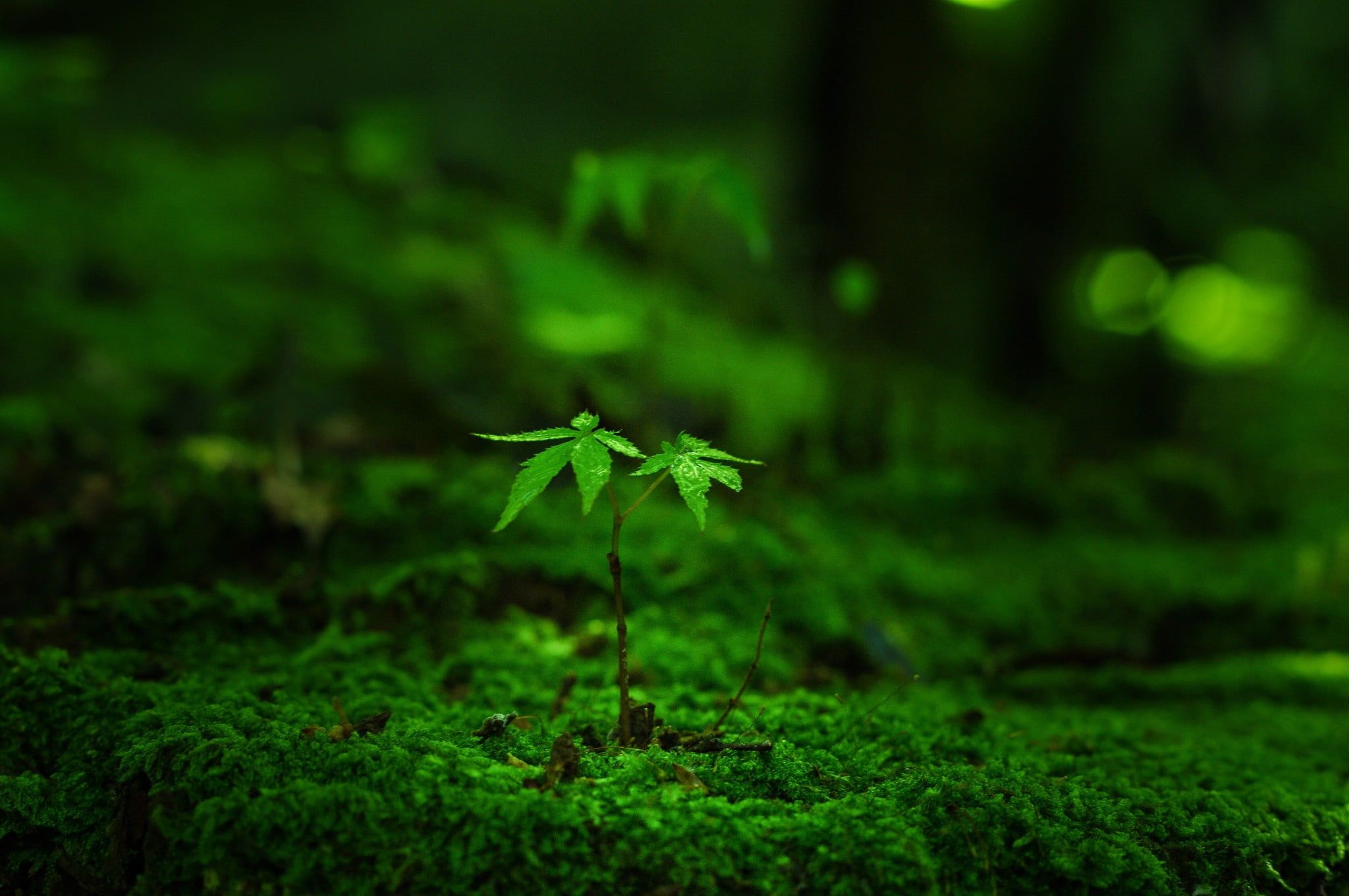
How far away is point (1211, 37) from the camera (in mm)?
5309

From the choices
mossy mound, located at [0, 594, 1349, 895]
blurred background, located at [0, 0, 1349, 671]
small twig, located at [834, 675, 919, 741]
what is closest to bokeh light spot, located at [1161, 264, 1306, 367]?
blurred background, located at [0, 0, 1349, 671]

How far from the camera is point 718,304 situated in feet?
20.3

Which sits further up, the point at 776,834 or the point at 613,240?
the point at 613,240

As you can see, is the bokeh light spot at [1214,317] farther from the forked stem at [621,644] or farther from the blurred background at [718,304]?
the forked stem at [621,644]

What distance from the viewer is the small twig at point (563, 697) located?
Result: 80.7 inches

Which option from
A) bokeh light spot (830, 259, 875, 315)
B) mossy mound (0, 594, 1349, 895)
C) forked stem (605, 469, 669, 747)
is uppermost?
bokeh light spot (830, 259, 875, 315)

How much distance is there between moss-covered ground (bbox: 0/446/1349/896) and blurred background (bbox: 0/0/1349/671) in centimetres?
3

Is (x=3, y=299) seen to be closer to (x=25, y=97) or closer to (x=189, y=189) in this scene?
(x=189, y=189)

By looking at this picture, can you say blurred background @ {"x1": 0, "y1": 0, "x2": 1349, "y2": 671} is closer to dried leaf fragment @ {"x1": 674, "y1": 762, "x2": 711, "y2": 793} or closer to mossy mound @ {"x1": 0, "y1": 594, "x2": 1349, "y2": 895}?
mossy mound @ {"x1": 0, "y1": 594, "x2": 1349, "y2": 895}

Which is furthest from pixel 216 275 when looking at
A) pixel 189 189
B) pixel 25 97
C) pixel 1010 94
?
pixel 1010 94

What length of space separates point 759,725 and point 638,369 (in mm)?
2519

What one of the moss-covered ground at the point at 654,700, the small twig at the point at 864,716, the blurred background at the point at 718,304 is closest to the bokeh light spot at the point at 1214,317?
the blurred background at the point at 718,304

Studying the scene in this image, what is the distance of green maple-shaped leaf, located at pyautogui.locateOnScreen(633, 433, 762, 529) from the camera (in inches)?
62.3

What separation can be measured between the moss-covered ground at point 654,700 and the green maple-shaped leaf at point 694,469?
58cm
